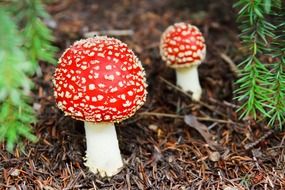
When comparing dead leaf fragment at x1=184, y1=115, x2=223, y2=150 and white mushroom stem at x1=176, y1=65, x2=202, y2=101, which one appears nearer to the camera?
dead leaf fragment at x1=184, y1=115, x2=223, y2=150

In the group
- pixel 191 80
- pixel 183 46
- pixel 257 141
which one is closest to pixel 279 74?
pixel 257 141

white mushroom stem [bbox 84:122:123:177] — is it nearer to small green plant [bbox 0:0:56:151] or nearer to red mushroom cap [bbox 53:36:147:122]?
red mushroom cap [bbox 53:36:147:122]

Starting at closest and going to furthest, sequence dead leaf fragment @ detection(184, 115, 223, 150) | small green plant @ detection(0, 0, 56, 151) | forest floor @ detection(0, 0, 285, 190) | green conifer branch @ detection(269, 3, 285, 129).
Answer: small green plant @ detection(0, 0, 56, 151) → green conifer branch @ detection(269, 3, 285, 129) → forest floor @ detection(0, 0, 285, 190) → dead leaf fragment @ detection(184, 115, 223, 150)

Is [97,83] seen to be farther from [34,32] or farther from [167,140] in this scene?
[167,140]

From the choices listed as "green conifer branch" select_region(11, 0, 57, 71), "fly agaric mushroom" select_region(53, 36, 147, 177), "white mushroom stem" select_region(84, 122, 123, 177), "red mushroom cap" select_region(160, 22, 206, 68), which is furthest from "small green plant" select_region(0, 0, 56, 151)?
"red mushroom cap" select_region(160, 22, 206, 68)

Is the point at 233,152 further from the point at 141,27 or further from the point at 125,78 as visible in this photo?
the point at 141,27

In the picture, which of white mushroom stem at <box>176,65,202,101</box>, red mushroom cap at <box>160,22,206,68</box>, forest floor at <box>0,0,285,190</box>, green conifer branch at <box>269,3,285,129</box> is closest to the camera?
green conifer branch at <box>269,3,285,129</box>

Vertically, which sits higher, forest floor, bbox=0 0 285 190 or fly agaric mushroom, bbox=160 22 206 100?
fly agaric mushroom, bbox=160 22 206 100

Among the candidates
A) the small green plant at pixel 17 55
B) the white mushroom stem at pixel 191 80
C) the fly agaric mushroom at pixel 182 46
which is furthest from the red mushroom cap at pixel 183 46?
the small green plant at pixel 17 55
